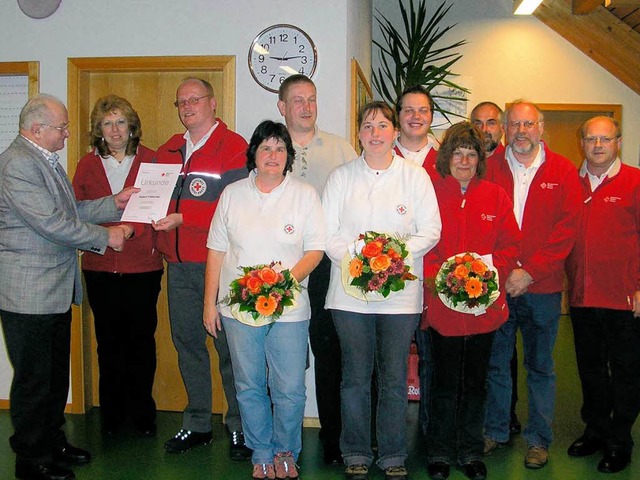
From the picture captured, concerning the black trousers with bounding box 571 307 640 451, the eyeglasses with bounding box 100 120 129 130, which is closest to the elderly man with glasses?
the eyeglasses with bounding box 100 120 129 130

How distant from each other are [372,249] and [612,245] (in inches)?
51.2

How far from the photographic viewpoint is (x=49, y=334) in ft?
10.2

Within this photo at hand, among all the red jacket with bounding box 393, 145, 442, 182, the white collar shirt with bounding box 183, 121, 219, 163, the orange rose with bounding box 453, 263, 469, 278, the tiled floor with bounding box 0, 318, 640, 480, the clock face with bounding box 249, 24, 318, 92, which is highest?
the clock face with bounding box 249, 24, 318, 92

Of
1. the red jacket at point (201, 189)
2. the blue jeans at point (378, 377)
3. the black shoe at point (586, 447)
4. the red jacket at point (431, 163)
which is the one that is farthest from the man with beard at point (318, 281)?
the black shoe at point (586, 447)

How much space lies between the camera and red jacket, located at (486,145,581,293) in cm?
320

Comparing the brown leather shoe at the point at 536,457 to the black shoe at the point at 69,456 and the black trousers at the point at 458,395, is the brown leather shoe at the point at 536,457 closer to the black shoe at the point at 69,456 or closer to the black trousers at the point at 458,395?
the black trousers at the point at 458,395

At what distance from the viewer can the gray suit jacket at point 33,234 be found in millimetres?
3014

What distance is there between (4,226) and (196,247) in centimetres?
89

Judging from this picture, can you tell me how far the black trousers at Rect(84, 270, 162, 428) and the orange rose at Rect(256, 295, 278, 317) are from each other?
1.20 metres

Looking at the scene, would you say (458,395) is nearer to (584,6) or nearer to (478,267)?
(478,267)

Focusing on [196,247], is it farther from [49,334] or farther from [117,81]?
[117,81]

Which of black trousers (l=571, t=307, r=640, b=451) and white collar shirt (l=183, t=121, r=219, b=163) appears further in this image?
white collar shirt (l=183, t=121, r=219, b=163)

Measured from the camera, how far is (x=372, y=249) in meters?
2.79

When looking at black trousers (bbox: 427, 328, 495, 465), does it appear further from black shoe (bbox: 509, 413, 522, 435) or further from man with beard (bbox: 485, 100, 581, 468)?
black shoe (bbox: 509, 413, 522, 435)
